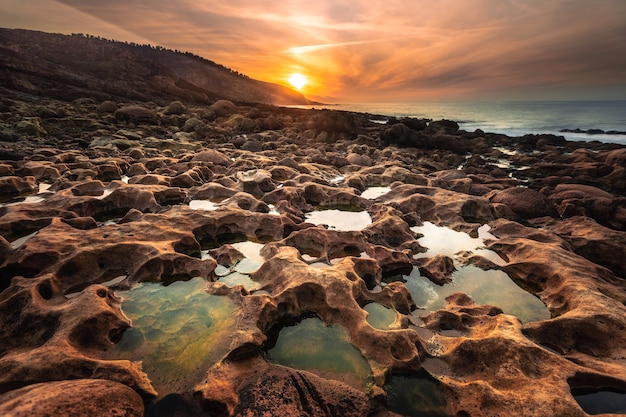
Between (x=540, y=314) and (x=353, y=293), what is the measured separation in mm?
4219

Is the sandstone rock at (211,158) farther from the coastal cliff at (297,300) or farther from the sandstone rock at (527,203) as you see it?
the sandstone rock at (527,203)

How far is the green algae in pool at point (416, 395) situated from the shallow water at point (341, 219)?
20.3 feet

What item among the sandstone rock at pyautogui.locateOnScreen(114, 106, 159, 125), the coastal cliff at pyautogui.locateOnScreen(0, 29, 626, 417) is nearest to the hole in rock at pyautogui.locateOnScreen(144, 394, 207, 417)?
the coastal cliff at pyautogui.locateOnScreen(0, 29, 626, 417)

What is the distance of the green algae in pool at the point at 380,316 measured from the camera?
230 inches

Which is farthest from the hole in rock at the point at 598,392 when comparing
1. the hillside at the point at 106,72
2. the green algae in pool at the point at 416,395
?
the hillside at the point at 106,72

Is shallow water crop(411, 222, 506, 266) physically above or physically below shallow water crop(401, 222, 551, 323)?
above

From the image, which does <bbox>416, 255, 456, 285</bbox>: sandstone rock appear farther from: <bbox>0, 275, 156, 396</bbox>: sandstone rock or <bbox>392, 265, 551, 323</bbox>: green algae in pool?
<bbox>0, 275, 156, 396</bbox>: sandstone rock

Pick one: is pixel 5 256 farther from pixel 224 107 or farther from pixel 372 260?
pixel 224 107

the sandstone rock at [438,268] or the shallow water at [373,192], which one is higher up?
the shallow water at [373,192]

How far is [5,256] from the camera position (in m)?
6.87

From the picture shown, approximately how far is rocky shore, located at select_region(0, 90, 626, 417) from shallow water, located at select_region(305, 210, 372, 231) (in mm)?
363

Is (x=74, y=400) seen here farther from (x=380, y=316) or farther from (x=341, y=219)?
(x=341, y=219)

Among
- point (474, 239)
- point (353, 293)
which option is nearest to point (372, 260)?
point (353, 293)

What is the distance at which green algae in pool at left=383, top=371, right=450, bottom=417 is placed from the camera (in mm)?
4250
